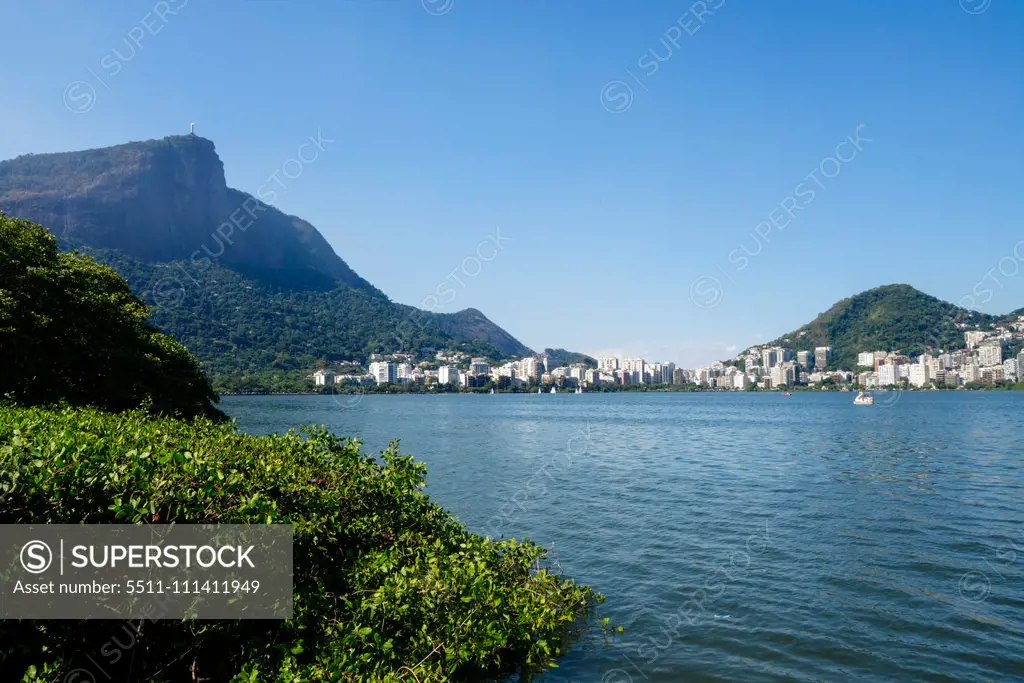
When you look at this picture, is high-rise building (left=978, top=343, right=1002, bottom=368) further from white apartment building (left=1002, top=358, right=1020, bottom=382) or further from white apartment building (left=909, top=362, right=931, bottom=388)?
white apartment building (left=909, top=362, right=931, bottom=388)

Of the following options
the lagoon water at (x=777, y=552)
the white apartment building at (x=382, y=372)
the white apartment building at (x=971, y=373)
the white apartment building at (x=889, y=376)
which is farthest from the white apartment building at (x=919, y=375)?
the lagoon water at (x=777, y=552)

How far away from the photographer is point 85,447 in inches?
225

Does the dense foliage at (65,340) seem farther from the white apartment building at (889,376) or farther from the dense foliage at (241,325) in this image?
the white apartment building at (889,376)

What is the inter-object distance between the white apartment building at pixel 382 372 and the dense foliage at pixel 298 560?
163025 mm

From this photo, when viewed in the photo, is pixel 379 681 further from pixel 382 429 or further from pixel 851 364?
pixel 851 364

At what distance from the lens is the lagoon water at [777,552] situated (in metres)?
9.99

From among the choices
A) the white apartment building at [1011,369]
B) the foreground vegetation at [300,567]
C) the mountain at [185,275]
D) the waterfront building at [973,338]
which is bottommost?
the foreground vegetation at [300,567]

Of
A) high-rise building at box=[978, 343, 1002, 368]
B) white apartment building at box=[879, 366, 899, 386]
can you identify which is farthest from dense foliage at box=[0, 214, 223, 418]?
high-rise building at box=[978, 343, 1002, 368]

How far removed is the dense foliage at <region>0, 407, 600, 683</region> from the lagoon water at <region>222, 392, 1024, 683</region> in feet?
7.71

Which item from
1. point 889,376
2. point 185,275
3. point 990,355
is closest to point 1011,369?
point 990,355

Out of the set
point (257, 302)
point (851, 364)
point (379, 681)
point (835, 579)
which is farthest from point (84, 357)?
point (851, 364)

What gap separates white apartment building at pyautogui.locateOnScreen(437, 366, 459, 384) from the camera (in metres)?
183

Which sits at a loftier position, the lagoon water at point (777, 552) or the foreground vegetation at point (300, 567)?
the foreground vegetation at point (300, 567)

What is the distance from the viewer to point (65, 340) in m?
17.2
